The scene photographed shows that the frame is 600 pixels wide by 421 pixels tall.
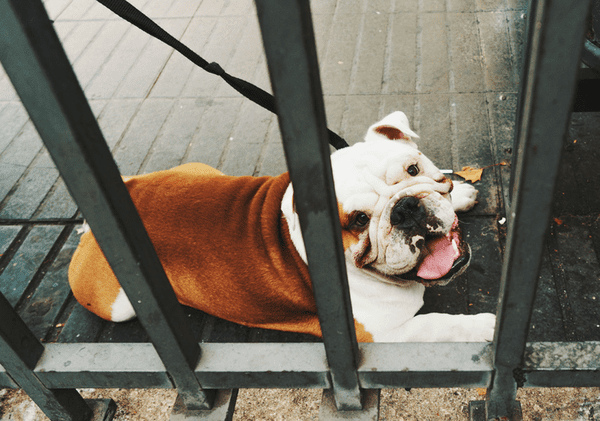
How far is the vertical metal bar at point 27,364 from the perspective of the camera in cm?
104

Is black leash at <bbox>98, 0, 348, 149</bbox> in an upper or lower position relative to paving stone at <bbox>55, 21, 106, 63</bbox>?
upper

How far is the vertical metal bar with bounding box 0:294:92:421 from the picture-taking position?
3.43 feet

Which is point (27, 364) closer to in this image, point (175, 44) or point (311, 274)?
point (311, 274)

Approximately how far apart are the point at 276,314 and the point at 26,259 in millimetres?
1539

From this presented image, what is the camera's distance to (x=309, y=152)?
72cm

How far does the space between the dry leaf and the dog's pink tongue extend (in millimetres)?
828

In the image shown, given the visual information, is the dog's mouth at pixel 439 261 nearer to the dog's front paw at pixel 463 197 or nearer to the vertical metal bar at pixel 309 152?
the dog's front paw at pixel 463 197

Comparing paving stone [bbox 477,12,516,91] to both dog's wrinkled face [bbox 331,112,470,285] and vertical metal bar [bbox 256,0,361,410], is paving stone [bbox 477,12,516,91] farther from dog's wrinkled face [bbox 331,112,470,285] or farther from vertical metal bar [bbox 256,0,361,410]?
vertical metal bar [bbox 256,0,361,410]

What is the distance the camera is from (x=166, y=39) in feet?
6.08

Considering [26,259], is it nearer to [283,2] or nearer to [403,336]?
[403,336]

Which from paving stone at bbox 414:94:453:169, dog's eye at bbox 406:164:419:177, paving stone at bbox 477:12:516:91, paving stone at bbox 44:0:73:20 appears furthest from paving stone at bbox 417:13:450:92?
paving stone at bbox 44:0:73:20

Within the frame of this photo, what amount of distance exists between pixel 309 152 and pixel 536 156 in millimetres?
314

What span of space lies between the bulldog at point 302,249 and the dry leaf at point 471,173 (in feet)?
2.41

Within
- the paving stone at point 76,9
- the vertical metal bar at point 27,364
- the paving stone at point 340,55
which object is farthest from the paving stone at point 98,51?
the vertical metal bar at point 27,364
